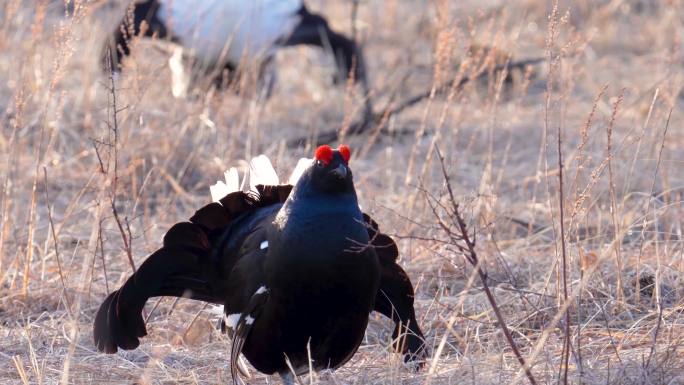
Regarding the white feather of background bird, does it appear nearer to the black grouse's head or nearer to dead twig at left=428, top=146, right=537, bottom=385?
the black grouse's head

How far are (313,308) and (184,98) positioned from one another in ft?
9.08

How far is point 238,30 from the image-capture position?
5844 millimetres

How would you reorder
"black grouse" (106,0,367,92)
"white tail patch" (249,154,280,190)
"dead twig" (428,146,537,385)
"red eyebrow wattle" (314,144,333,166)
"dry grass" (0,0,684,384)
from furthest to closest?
"black grouse" (106,0,367,92) → "white tail patch" (249,154,280,190) → "dry grass" (0,0,684,384) → "red eyebrow wattle" (314,144,333,166) → "dead twig" (428,146,537,385)

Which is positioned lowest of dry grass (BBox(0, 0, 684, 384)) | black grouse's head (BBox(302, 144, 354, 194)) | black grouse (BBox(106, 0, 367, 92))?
dry grass (BBox(0, 0, 684, 384))

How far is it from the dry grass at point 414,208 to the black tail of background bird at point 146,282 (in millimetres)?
99

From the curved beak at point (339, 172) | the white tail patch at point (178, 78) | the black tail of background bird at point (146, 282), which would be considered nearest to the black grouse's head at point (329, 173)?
the curved beak at point (339, 172)

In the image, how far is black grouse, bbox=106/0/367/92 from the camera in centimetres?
557

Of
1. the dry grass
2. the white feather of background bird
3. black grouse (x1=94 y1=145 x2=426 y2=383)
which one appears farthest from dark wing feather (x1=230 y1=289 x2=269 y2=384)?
the white feather of background bird

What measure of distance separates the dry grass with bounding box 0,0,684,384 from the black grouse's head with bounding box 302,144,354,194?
0.57ft

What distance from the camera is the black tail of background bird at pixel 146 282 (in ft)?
8.99

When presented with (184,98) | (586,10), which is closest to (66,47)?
(184,98)

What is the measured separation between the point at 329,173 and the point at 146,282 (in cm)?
64

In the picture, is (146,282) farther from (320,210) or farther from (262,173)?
(320,210)

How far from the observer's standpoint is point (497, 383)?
8.16 ft
